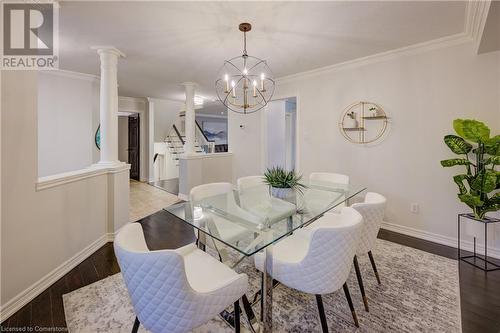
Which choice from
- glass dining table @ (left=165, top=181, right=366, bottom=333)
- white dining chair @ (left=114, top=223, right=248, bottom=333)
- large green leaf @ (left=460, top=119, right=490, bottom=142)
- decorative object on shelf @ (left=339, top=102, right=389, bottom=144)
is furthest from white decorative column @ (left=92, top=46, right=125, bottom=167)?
large green leaf @ (left=460, top=119, right=490, bottom=142)

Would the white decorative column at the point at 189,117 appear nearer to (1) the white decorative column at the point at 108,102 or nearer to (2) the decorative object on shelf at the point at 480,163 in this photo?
(1) the white decorative column at the point at 108,102

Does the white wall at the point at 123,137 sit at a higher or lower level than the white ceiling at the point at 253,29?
lower

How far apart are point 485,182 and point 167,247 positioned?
338cm

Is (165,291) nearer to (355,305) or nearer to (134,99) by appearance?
(355,305)

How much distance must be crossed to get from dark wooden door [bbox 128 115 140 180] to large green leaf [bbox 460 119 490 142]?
292 inches

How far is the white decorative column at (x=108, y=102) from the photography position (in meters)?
3.04

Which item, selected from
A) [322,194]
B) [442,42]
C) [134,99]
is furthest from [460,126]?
[134,99]

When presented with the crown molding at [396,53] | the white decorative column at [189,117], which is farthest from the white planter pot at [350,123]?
the white decorative column at [189,117]

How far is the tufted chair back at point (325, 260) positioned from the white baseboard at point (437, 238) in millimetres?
2297

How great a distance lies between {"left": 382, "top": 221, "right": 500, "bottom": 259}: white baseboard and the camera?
259 cm

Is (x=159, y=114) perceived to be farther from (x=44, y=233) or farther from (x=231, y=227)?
(x=231, y=227)

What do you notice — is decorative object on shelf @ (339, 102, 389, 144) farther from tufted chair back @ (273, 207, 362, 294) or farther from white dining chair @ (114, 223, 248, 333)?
white dining chair @ (114, 223, 248, 333)

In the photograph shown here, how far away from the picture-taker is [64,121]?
4422 mm

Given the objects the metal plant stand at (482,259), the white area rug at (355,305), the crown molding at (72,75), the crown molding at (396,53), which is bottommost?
the white area rug at (355,305)
